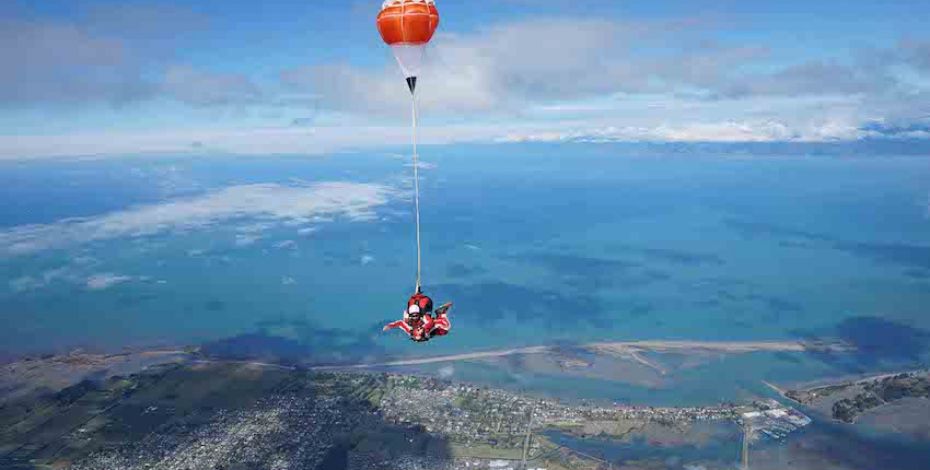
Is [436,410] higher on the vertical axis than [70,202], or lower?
lower

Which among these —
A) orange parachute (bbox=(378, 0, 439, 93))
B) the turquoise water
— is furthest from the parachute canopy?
the turquoise water

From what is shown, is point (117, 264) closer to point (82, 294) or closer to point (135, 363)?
point (82, 294)

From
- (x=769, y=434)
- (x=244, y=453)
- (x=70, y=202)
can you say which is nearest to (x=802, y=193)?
(x=769, y=434)

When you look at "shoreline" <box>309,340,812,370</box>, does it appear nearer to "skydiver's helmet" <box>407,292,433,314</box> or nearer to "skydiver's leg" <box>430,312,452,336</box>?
"skydiver's leg" <box>430,312,452,336</box>

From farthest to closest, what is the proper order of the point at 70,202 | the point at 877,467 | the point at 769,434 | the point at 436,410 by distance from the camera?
1. the point at 70,202
2. the point at 436,410
3. the point at 769,434
4. the point at 877,467

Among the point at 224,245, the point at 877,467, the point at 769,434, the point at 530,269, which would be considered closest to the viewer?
the point at 877,467

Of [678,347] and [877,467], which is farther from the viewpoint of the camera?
[678,347]
